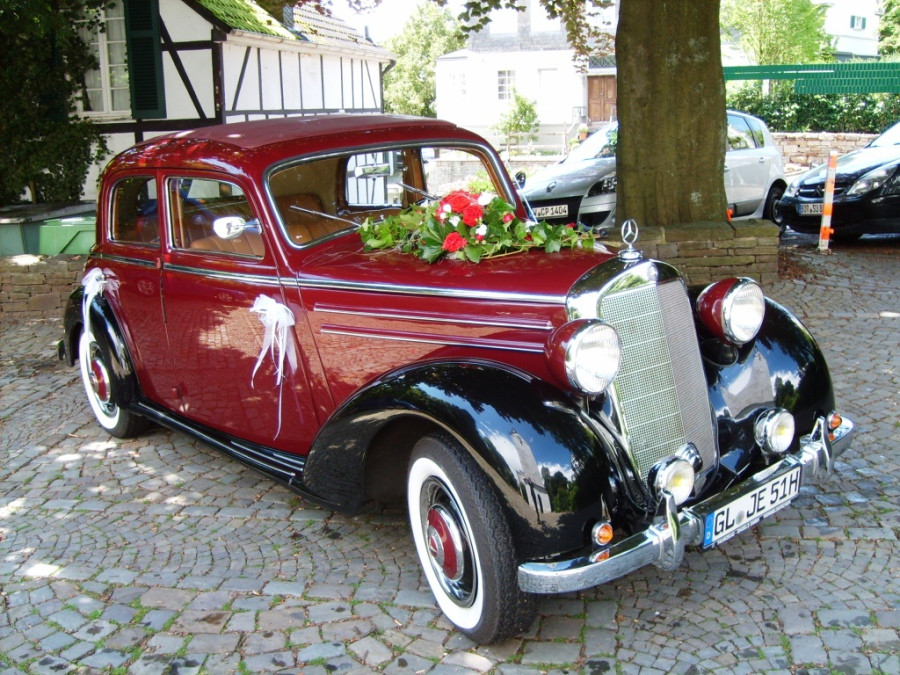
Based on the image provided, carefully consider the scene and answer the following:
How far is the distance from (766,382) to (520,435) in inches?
51.2

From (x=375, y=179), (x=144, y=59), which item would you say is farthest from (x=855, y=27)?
(x=375, y=179)

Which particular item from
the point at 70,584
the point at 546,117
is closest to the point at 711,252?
the point at 70,584

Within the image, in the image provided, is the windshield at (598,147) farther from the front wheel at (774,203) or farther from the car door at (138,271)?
the car door at (138,271)

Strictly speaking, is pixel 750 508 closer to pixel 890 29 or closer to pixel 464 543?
pixel 464 543

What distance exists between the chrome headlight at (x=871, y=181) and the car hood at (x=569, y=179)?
2738 millimetres

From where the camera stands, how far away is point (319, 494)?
12.0 feet

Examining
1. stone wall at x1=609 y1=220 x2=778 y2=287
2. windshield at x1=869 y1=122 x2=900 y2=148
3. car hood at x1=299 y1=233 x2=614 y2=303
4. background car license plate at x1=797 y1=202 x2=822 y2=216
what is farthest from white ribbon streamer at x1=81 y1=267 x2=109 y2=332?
windshield at x1=869 y1=122 x2=900 y2=148

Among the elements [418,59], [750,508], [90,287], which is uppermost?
[418,59]

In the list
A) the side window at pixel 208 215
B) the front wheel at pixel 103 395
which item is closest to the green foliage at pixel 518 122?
the front wheel at pixel 103 395

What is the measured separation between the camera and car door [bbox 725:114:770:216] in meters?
10.6

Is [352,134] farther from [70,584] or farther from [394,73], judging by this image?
[394,73]

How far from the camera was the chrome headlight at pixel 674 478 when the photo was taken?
299 centimetres

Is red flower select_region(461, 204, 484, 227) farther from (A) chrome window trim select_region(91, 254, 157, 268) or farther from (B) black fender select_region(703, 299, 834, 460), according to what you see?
(A) chrome window trim select_region(91, 254, 157, 268)

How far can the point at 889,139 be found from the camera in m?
11.2
